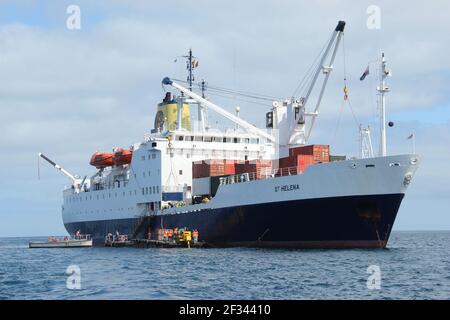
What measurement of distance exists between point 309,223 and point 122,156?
27077 millimetres

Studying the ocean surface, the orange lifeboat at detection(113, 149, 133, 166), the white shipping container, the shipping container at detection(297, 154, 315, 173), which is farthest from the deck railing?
the orange lifeboat at detection(113, 149, 133, 166)

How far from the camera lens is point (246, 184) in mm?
48062

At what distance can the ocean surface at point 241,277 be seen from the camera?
26.2 meters

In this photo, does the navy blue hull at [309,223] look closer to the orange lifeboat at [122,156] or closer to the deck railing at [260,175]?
the deck railing at [260,175]

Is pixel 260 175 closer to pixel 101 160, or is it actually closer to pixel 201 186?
pixel 201 186

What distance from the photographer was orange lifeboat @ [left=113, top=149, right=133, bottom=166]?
6606 cm

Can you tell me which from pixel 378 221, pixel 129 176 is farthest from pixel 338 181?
pixel 129 176

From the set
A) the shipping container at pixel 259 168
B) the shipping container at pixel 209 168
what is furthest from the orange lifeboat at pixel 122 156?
the shipping container at pixel 259 168

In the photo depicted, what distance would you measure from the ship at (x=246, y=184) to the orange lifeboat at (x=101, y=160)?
3.8 inches

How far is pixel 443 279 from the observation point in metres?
30.6

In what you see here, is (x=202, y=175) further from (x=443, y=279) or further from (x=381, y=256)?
(x=443, y=279)

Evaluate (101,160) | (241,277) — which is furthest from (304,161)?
(101,160)

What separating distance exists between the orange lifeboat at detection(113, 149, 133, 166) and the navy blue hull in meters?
17.3
